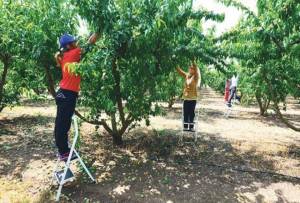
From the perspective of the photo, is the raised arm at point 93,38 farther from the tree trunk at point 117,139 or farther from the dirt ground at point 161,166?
the tree trunk at point 117,139

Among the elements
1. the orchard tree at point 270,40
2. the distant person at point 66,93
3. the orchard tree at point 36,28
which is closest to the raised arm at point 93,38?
the distant person at point 66,93

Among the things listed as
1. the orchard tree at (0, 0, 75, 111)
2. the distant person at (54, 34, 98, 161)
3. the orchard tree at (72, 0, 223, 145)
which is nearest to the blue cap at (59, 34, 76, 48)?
the distant person at (54, 34, 98, 161)

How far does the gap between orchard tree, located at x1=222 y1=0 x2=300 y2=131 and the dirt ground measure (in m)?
1.68

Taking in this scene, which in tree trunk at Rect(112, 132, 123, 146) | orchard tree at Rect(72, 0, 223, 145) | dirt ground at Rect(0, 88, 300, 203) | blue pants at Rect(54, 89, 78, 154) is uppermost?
orchard tree at Rect(72, 0, 223, 145)

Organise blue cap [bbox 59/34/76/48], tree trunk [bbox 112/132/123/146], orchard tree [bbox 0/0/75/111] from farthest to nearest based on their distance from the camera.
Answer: tree trunk [bbox 112/132/123/146]
orchard tree [bbox 0/0/75/111]
blue cap [bbox 59/34/76/48]

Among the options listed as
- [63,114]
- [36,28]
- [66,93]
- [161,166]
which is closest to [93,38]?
[66,93]

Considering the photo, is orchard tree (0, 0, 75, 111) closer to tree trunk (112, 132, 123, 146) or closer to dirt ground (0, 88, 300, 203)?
tree trunk (112, 132, 123, 146)

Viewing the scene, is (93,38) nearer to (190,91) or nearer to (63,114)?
(63,114)

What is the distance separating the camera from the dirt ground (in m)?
5.88

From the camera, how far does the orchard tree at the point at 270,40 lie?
5.96 meters

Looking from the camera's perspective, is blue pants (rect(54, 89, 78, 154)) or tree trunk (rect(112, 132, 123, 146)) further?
tree trunk (rect(112, 132, 123, 146))

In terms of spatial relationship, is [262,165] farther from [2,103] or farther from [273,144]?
[2,103]

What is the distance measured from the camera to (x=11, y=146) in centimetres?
851

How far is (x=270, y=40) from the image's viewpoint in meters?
6.76
